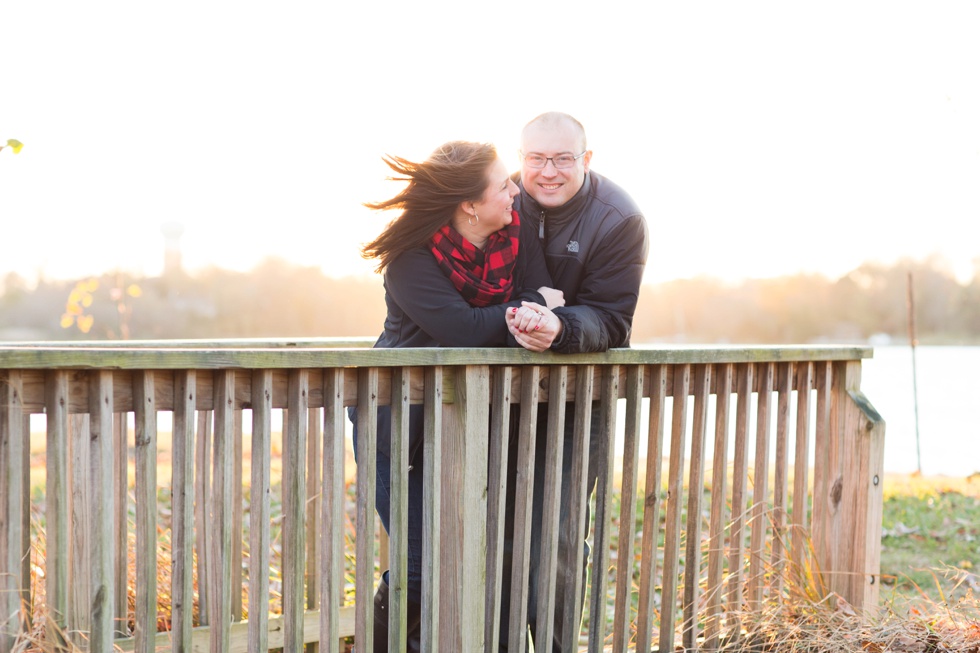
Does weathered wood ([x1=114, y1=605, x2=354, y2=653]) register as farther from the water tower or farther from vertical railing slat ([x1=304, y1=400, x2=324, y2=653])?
the water tower

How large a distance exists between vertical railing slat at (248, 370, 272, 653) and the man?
954mm

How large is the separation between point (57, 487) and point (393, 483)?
3.10 ft

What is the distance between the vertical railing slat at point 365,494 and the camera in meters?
2.82

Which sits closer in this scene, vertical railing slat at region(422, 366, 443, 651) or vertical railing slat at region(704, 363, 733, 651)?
vertical railing slat at region(422, 366, 443, 651)

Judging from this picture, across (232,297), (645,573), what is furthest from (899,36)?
(232,297)

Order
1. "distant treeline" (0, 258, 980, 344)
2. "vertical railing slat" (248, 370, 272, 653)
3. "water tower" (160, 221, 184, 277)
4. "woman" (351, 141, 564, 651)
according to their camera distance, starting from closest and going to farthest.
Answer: "vertical railing slat" (248, 370, 272, 653) → "woman" (351, 141, 564, 651) → "distant treeline" (0, 258, 980, 344) → "water tower" (160, 221, 184, 277)

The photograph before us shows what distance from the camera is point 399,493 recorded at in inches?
114

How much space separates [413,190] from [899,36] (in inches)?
350

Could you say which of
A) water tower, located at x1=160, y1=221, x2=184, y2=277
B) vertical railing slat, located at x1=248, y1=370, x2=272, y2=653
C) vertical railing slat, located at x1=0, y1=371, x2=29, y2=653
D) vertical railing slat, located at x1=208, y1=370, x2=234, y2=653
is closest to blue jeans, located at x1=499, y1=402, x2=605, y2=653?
vertical railing slat, located at x1=248, y1=370, x2=272, y2=653

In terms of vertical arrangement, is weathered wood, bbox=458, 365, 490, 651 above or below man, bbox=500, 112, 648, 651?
below

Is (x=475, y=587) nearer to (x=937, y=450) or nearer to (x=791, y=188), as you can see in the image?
(x=937, y=450)

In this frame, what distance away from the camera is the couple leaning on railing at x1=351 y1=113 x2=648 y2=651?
3.01 meters

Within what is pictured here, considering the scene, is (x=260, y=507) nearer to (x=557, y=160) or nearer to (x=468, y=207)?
(x=468, y=207)

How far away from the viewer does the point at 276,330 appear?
40938 millimetres
